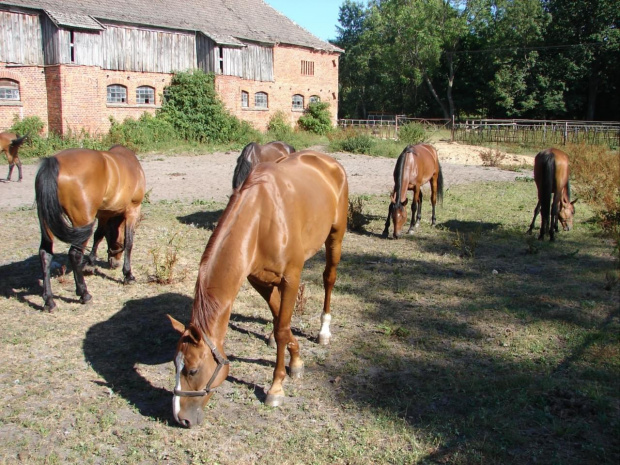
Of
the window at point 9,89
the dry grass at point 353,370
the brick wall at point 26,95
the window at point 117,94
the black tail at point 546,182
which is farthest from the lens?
the window at point 117,94

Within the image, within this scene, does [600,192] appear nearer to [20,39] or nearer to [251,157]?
[251,157]

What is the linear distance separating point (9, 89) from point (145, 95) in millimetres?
6391

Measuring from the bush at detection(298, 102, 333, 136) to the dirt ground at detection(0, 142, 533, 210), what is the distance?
10.3 meters

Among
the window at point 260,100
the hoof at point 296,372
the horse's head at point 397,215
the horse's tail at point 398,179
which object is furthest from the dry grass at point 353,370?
the window at point 260,100

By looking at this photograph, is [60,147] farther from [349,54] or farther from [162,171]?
[349,54]

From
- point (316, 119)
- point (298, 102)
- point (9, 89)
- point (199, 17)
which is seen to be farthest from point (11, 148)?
point (298, 102)

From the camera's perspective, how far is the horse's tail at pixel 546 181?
948 centimetres

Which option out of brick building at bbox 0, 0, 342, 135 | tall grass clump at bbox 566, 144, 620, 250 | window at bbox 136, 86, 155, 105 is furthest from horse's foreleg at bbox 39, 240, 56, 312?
window at bbox 136, 86, 155, 105

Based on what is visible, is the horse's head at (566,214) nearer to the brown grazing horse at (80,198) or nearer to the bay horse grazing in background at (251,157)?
the bay horse grazing in background at (251,157)

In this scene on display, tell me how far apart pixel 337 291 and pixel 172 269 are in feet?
7.42

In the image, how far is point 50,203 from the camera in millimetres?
5723

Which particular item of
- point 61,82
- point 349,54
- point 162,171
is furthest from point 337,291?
point 349,54

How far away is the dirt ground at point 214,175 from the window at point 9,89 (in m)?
5.94

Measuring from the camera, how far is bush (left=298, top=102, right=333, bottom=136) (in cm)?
3481
